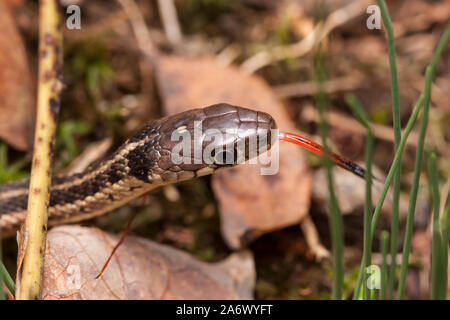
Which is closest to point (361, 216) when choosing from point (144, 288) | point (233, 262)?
point (233, 262)

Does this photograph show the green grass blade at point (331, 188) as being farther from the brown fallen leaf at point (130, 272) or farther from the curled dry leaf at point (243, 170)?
the curled dry leaf at point (243, 170)

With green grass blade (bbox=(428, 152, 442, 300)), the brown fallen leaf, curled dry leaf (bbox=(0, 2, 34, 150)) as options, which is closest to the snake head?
the brown fallen leaf

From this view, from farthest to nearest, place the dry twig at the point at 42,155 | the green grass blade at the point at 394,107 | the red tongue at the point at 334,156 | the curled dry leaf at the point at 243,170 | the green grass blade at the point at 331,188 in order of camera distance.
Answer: the curled dry leaf at the point at 243,170 → the red tongue at the point at 334,156 → the dry twig at the point at 42,155 → the green grass blade at the point at 394,107 → the green grass blade at the point at 331,188

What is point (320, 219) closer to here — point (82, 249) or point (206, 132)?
point (206, 132)

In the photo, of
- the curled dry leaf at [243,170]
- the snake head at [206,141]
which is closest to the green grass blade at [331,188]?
the snake head at [206,141]

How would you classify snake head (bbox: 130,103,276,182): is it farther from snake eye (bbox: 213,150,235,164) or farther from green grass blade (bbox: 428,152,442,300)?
green grass blade (bbox: 428,152,442,300)

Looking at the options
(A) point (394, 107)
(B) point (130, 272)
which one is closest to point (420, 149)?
(A) point (394, 107)

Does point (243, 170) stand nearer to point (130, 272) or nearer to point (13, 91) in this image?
point (130, 272)

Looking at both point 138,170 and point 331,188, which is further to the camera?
point 138,170
